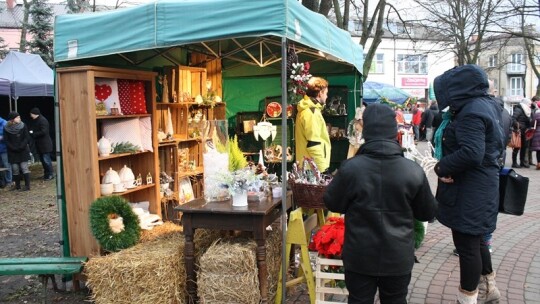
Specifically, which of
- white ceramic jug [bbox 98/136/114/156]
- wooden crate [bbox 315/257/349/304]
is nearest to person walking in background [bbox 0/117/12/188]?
white ceramic jug [bbox 98/136/114/156]

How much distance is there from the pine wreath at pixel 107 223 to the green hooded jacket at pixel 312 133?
1844 mm

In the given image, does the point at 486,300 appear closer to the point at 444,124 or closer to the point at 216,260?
the point at 444,124

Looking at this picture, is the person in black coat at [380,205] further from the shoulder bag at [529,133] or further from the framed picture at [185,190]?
the shoulder bag at [529,133]

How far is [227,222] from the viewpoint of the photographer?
12.3 feet

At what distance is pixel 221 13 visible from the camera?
3.65 metres

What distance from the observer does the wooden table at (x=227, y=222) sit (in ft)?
12.0

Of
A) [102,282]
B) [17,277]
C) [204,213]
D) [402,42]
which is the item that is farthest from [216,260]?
[402,42]

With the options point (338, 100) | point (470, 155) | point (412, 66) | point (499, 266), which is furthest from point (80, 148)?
point (412, 66)

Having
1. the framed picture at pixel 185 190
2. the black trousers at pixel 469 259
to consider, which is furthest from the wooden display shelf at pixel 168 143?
the black trousers at pixel 469 259

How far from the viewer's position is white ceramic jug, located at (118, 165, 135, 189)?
505cm

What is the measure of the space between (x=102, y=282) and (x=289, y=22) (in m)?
2.53

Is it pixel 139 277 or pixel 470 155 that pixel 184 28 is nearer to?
pixel 139 277

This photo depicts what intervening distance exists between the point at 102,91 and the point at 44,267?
1775 millimetres

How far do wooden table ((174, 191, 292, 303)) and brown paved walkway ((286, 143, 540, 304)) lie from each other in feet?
2.44
